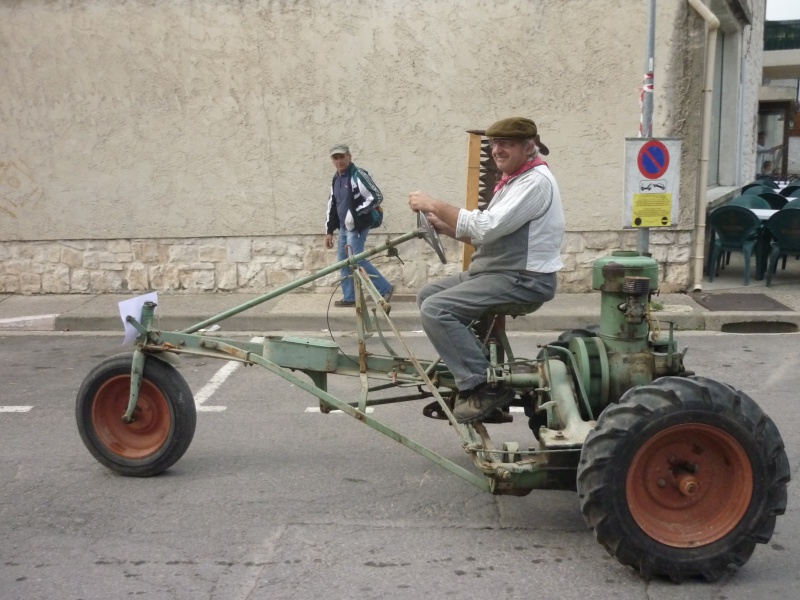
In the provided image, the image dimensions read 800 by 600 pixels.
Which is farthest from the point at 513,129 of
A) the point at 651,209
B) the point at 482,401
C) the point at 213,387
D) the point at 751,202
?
the point at 751,202

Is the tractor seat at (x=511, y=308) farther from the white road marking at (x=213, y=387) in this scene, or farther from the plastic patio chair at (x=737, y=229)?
the plastic patio chair at (x=737, y=229)

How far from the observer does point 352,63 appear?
10547 millimetres

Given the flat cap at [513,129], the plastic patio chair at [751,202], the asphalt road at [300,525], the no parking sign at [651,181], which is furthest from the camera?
the plastic patio chair at [751,202]

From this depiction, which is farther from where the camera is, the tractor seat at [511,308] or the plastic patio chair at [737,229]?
the plastic patio chair at [737,229]

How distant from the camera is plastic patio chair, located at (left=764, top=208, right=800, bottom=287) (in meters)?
10.5

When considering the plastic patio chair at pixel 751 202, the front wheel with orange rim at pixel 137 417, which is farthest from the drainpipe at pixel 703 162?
the front wheel with orange rim at pixel 137 417

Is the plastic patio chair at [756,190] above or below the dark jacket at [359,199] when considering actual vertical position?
above

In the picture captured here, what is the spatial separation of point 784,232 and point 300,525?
8.12 metres

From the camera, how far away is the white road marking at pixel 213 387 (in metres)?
6.56

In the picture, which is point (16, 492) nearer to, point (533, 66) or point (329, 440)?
point (329, 440)

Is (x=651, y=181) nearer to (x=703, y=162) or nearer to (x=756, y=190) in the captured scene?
(x=703, y=162)

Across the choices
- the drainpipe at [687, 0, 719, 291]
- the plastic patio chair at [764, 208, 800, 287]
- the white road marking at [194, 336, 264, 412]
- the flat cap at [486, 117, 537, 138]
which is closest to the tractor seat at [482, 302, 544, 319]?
the flat cap at [486, 117, 537, 138]

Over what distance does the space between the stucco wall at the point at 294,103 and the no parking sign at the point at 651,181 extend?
1.29 metres

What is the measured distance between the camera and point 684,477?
3.79m
